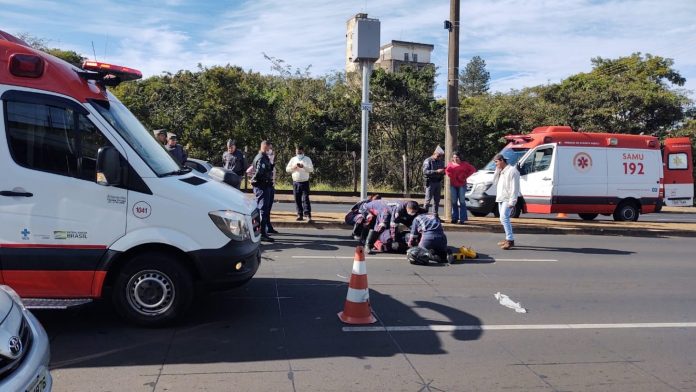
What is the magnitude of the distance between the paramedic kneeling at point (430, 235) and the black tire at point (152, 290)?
4821 mm

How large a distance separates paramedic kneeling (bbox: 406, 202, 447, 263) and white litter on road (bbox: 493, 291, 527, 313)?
2.04 metres

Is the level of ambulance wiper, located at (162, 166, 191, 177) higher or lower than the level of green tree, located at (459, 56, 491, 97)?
lower

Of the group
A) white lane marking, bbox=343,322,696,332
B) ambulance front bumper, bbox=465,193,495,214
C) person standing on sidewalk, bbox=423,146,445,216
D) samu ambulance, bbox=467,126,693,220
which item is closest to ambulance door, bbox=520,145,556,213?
samu ambulance, bbox=467,126,693,220

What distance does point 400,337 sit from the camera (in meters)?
5.38

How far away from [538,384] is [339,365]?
159cm

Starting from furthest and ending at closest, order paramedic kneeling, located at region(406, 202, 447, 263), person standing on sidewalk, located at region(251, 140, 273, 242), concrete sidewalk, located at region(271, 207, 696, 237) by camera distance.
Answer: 1. concrete sidewalk, located at region(271, 207, 696, 237)
2. person standing on sidewalk, located at region(251, 140, 273, 242)
3. paramedic kneeling, located at region(406, 202, 447, 263)

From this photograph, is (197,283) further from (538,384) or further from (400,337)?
(538,384)

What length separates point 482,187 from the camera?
15.8 metres

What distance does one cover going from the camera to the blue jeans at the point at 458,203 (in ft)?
44.1

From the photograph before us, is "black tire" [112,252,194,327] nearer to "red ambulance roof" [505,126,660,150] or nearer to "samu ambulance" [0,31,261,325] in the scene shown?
"samu ambulance" [0,31,261,325]

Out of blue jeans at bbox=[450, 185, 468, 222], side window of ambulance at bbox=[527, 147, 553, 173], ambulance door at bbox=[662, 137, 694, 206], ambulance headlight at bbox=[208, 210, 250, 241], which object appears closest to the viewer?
ambulance headlight at bbox=[208, 210, 250, 241]

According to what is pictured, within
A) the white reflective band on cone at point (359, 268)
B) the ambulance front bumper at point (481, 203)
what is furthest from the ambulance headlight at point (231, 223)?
the ambulance front bumper at point (481, 203)

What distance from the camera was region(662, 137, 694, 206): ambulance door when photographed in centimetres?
1866

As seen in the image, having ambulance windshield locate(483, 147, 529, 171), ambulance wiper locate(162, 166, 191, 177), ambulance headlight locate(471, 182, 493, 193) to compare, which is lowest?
ambulance headlight locate(471, 182, 493, 193)
